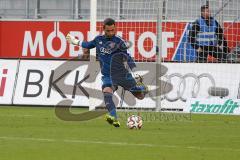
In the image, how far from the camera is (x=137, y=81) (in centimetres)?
1705

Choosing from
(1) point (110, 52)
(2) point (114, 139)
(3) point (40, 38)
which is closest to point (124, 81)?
(1) point (110, 52)

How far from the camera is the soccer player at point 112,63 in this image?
54.7ft

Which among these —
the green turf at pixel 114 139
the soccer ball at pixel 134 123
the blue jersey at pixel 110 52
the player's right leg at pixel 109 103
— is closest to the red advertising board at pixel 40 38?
the green turf at pixel 114 139

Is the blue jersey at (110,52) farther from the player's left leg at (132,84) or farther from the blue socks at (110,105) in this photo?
the blue socks at (110,105)

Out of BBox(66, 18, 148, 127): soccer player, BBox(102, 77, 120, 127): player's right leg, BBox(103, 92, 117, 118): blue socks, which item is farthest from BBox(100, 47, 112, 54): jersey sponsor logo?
BBox(103, 92, 117, 118): blue socks

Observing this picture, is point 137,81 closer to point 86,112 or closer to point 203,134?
point 203,134

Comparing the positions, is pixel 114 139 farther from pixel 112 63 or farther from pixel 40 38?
pixel 40 38

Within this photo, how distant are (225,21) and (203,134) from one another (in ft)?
31.6

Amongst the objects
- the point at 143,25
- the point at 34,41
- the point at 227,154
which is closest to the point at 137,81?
the point at 227,154

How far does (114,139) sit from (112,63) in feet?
10.6

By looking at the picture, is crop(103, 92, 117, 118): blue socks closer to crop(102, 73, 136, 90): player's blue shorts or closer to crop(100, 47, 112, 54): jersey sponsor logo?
crop(102, 73, 136, 90): player's blue shorts

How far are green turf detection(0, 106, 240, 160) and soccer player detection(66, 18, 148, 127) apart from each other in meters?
0.77

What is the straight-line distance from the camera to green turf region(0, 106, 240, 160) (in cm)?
1171

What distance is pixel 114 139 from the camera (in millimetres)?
14078
